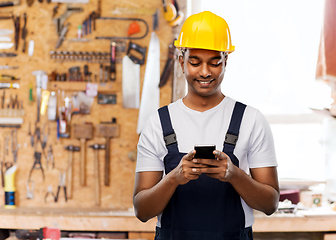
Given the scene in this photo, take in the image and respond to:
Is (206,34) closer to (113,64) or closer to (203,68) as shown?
(203,68)

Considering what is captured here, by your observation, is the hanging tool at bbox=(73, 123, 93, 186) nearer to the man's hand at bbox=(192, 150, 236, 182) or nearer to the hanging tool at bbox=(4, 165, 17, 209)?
the hanging tool at bbox=(4, 165, 17, 209)

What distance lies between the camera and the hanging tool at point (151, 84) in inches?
102

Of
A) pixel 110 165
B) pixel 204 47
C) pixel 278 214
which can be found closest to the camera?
pixel 204 47

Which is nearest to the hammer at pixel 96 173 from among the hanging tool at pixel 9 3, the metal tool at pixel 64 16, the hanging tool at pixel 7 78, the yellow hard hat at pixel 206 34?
the hanging tool at pixel 7 78

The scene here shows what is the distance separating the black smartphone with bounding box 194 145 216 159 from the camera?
93cm

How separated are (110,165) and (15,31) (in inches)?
51.8

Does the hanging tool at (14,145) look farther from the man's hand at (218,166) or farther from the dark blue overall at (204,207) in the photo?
the man's hand at (218,166)

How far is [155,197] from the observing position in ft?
3.49

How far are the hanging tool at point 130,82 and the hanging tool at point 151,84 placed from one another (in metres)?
0.06

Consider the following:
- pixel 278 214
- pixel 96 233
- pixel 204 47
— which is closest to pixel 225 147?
pixel 204 47

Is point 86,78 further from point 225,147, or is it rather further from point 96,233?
point 225,147

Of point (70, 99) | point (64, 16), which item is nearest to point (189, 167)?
point (70, 99)

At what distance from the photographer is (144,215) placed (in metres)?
1.12

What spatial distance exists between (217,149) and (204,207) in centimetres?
20
